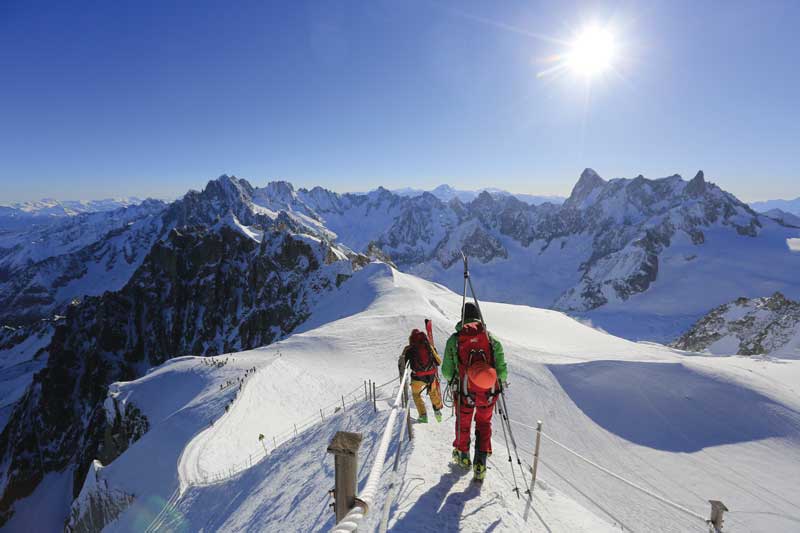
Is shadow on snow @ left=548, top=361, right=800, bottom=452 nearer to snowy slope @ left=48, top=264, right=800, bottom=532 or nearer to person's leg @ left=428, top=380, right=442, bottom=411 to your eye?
snowy slope @ left=48, top=264, right=800, bottom=532

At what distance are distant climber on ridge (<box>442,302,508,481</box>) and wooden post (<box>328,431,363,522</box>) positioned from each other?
2564 mm

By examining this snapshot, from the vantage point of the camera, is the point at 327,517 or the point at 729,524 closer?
the point at 327,517

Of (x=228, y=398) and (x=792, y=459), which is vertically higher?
(x=792, y=459)

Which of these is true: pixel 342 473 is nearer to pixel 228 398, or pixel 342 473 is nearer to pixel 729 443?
pixel 729 443

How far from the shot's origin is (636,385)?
1920 cm

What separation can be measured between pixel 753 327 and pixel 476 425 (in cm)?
8309

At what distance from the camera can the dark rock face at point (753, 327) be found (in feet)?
181

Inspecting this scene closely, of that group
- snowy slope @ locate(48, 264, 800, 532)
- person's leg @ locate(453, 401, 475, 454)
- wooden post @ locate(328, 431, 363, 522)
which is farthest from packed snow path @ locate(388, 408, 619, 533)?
wooden post @ locate(328, 431, 363, 522)

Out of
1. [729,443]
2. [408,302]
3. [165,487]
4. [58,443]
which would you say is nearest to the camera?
[729,443]

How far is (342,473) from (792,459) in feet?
66.5

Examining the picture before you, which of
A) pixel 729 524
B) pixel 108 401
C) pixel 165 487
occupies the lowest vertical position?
pixel 108 401

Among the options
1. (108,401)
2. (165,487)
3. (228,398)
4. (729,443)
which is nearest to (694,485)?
(729,443)

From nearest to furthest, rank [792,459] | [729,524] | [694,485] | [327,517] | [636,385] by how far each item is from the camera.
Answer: [327,517] < [729,524] < [694,485] < [792,459] < [636,385]

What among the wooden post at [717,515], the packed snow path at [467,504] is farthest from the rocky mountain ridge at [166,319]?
the wooden post at [717,515]
